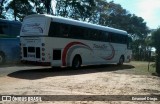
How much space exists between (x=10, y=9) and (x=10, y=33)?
22.5 m

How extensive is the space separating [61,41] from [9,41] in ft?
15.3

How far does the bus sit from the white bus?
267cm

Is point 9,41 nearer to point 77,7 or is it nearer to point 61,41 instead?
point 61,41

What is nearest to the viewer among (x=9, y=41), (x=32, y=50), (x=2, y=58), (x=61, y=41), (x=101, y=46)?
(x=32, y=50)

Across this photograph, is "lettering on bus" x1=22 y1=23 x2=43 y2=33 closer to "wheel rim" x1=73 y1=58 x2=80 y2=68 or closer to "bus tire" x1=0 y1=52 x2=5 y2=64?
"bus tire" x1=0 y1=52 x2=5 y2=64

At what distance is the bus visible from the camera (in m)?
21.2

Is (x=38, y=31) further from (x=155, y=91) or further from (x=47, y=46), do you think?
(x=155, y=91)

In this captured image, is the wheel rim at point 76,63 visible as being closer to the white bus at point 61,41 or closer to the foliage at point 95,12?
the white bus at point 61,41

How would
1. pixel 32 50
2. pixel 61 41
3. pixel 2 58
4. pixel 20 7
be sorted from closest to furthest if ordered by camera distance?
1. pixel 32 50
2. pixel 61 41
3. pixel 2 58
4. pixel 20 7

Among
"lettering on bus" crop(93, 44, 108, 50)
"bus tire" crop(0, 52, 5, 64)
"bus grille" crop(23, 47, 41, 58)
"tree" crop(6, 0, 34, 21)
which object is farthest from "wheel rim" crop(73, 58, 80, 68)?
"tree" crop(6, 0, 34, 21)

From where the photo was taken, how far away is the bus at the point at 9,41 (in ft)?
69.5

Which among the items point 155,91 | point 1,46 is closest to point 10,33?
point 1,46

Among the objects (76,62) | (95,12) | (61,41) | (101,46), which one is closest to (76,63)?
(76,62)

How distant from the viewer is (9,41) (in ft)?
70.6
